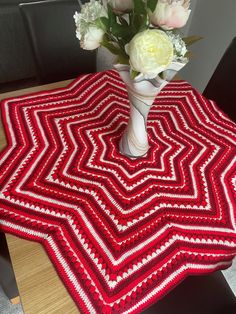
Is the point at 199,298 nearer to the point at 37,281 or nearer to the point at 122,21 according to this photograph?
the point at 37,281

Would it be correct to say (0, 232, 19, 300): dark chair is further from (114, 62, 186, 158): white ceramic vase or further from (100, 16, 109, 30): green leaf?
(100, 16, 109, 30): green leaf

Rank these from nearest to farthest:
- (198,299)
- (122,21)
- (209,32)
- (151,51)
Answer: (151,51) < (122,21) < (198,299) < (209,32)

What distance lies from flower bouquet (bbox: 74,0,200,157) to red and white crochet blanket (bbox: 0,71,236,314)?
21cm

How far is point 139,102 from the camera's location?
0.71 metres

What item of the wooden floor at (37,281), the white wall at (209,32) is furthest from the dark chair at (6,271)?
the white wall at (209,32)

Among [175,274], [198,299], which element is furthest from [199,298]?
[175,274]

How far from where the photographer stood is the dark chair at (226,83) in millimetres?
1153

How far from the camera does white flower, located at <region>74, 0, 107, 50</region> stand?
0.62m

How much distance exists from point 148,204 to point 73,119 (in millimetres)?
413

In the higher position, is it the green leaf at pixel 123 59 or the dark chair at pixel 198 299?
the green leaf at pixel 123 59

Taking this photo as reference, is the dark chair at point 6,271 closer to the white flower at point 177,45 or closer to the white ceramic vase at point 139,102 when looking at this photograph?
the white ceramic vase at point 139,102

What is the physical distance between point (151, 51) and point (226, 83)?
760mm

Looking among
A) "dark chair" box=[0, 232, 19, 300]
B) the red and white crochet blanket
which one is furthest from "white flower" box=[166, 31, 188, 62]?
"dark chair" box=[0, 232, 19, 300]

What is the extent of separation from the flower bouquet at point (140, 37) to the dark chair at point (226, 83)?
58 cm
